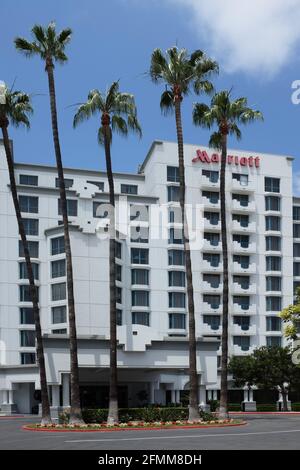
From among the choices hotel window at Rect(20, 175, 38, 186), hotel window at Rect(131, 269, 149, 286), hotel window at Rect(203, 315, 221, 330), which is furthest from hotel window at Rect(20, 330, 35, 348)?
hotel window at Rect(203, 315, 221, 330)

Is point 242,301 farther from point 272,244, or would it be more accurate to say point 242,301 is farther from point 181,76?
point 181,76

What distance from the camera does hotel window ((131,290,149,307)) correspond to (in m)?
83.8

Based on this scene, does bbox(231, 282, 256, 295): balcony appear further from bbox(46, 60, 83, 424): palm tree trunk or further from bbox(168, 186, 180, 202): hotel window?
bbox(46, 60, 83, 424): palm tree trunk

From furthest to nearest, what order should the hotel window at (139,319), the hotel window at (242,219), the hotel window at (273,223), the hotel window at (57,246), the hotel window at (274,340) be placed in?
the hotel window at (273,223)
the hotel window at (242,219)
the hotel window at (274,340)
the hotel window at (139,319)
the hotel window at (57,246)

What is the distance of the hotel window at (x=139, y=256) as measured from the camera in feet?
278

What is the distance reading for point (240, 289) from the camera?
3484 inches

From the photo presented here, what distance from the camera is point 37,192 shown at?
84125mm

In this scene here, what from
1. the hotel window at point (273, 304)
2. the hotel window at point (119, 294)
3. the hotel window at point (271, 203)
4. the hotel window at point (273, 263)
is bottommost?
the hotel window at point (273, 304)

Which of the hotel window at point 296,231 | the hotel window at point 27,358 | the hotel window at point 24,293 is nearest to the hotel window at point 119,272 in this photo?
the hotel window at point 24,293

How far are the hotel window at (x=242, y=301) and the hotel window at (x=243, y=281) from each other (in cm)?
136

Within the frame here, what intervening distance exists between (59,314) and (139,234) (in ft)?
47.8

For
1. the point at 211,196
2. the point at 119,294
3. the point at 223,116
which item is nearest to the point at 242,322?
the point at 211,196

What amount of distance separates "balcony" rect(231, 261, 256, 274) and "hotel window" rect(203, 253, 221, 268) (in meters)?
1.99

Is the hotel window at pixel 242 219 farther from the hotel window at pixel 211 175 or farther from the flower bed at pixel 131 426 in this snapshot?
the flower bed at pixel 131 426
